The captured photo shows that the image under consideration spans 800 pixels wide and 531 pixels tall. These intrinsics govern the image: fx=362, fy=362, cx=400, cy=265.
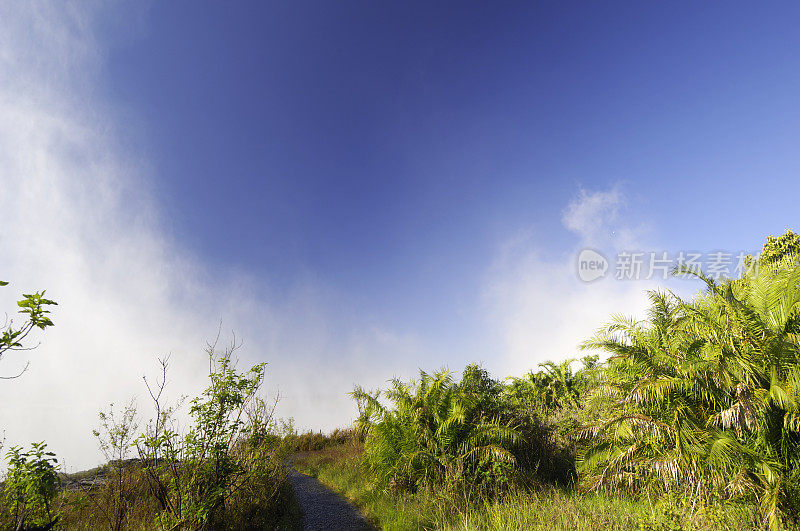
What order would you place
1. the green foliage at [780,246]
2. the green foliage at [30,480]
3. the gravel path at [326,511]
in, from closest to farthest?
the green foliage at [30,480], the gravel path at [326,511], the green foliage at [780,246]

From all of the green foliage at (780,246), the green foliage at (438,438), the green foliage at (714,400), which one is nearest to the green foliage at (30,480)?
the green foliage at (438,438)

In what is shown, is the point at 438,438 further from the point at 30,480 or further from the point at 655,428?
the point at 30,480

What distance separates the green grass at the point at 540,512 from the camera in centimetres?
493

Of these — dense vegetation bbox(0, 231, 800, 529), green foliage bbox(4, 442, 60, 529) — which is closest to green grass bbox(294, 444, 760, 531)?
dense vegetation bbox(0, 231, 800, 529)

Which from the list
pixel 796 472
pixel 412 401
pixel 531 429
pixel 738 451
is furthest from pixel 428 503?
pixel 796 472

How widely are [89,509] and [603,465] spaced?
1111cm

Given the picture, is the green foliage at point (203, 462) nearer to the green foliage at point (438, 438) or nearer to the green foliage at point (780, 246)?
the green foliage at point (438, 438)

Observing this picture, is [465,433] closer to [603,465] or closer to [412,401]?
[412,401]

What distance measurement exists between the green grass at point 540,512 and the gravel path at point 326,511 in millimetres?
319

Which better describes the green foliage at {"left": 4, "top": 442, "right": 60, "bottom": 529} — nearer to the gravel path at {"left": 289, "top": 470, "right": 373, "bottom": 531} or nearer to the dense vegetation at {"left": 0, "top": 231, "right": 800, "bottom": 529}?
the dense vegetation at {"left": 0, "top": 231, "right": 800, "bottom": 529}

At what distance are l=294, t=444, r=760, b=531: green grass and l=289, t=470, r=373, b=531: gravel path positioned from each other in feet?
1.05

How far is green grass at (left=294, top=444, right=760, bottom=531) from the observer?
16.2 feet

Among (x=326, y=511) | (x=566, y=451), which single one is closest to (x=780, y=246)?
(x=566, y=451)

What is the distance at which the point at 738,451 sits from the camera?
6.17 meters
